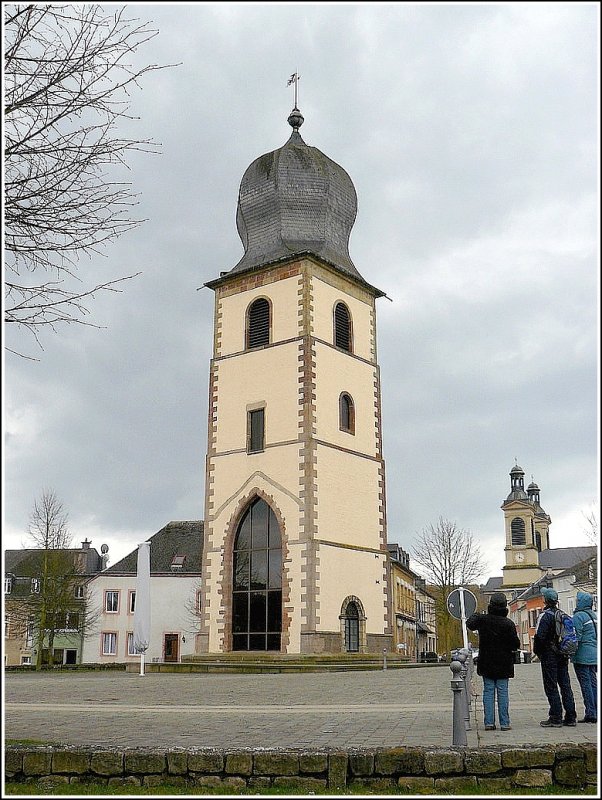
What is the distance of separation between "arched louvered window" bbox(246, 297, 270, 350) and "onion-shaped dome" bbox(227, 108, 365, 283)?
1.55m

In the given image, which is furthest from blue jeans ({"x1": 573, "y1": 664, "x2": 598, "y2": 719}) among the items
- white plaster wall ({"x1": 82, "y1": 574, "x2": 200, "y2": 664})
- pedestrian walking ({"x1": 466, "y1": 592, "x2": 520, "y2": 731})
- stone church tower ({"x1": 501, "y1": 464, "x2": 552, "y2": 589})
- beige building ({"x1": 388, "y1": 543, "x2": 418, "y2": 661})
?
stone church tower ({"x1": 501, "y1": 464, "x2": 552, "y2": 589})

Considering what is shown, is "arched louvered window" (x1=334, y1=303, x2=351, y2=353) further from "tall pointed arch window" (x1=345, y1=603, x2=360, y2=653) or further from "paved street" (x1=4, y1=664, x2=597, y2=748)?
"paved street" (x1=4, y1=664, x2=597, y2=748)

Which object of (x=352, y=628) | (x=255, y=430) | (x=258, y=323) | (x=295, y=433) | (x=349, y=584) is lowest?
(x=352, y=628)

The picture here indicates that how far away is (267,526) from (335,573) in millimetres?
2963

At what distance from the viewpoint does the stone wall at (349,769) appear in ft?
24.3

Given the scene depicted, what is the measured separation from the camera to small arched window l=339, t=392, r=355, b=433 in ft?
114

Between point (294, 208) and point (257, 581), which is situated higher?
point (294, 208)

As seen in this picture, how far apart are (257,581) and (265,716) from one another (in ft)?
67.9

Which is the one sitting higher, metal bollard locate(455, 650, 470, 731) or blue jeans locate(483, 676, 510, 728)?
metal bollard locate(455, 650, 470, 731)

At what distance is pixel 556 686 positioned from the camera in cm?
1046

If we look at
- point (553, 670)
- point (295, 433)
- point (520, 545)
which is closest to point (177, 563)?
point (295, 433)

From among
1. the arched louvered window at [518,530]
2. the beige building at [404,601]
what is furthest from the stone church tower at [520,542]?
the beige building at [404,601]

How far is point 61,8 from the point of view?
298 inches

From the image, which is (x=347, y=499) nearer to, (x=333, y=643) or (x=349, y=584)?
(x=349, y=584)
